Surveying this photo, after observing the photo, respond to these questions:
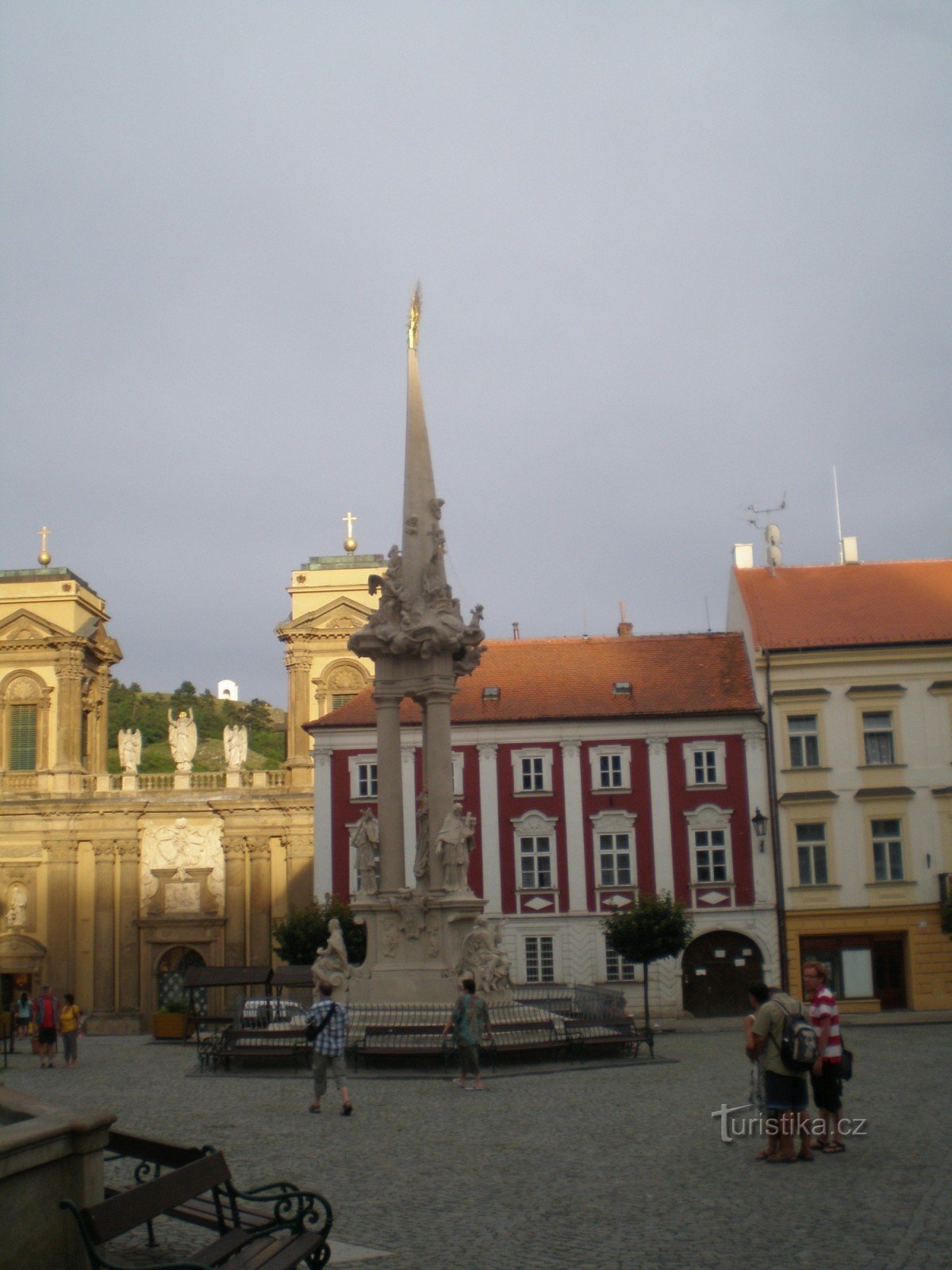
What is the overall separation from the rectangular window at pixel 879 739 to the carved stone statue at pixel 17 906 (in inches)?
1204

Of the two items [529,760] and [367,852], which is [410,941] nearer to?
[367,852]

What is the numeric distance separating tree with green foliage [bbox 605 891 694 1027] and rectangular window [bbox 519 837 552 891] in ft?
21.1

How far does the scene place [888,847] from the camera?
3838cm

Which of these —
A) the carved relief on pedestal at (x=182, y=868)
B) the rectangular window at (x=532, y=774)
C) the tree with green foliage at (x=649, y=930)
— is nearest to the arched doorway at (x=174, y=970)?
the carved relief on pedestal at (x=182, y=868)

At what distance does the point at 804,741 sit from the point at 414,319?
59.8 feet

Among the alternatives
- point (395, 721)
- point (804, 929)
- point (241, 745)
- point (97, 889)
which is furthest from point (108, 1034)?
point (395, 721)

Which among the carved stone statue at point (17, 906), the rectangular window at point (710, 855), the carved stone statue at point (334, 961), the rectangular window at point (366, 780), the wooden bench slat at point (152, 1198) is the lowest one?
the wooden bench slat at point (152, 1198)

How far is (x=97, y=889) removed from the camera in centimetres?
5184

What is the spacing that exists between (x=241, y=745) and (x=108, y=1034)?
443 inches

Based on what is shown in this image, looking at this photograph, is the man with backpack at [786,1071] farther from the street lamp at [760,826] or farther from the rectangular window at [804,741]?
the rectangular window at [804,741]

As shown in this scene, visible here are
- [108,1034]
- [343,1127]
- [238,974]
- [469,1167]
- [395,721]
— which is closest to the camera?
[469,1167]

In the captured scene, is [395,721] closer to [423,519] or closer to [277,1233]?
[423,519]

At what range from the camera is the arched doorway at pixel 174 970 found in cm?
5091

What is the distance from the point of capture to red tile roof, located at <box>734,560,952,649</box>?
39.7 meters
